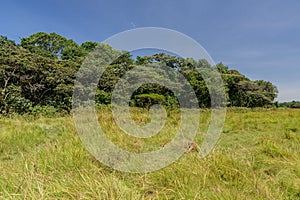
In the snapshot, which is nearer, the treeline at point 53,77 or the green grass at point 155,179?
the green grass at point 155,179

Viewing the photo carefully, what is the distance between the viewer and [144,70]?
600 inches

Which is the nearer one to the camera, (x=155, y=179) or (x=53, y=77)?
(x=155, y=179)

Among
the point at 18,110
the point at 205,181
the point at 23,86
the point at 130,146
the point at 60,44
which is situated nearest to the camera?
the point at 205,181

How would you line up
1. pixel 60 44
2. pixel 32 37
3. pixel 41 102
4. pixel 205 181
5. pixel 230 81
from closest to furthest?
pixel 205 181
pixel 41 102
pixel 32 37
pixel 60 44
pixel 230 81

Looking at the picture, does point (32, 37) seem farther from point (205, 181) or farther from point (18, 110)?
point (205, 181)

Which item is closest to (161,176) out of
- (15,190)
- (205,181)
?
(205,181)

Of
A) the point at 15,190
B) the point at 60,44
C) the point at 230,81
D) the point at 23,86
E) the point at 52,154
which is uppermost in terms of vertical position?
the point at 60,44

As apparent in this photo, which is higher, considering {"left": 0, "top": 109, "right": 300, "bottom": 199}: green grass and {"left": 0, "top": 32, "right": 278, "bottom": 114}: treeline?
{"left": 0, "top": 32, "right": 278, "bottom": 114}: treeline

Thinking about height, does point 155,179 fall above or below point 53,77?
below

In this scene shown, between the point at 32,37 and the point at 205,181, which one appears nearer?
the point at 205,181

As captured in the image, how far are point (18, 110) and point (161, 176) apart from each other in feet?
38.1

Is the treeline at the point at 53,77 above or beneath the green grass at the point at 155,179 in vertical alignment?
above

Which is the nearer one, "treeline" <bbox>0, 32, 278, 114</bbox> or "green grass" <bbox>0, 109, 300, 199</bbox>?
"green grass" <bbox>0, 109, 300, 199</bbox>

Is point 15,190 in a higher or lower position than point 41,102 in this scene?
lower
